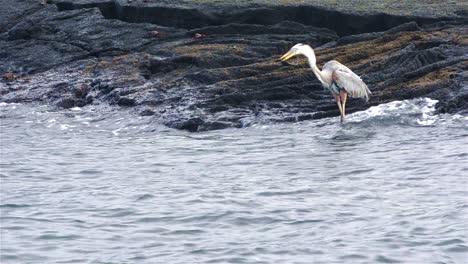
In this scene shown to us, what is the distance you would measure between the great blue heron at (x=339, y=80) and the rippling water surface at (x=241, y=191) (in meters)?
0.33

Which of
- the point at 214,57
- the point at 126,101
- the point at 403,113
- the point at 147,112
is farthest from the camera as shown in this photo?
the point at 214,57

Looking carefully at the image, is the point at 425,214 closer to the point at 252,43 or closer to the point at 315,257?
the point at 315,257

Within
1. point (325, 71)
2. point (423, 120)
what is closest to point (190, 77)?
point (325, 71)

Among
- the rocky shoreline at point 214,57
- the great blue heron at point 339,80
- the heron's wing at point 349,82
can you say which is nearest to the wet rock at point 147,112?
the rocky shoreline at point 214,57

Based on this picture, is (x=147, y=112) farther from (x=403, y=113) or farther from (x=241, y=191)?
(x=241, y=191)

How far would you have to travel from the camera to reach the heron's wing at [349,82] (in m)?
15.1

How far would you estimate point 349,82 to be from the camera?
1512 centimetres

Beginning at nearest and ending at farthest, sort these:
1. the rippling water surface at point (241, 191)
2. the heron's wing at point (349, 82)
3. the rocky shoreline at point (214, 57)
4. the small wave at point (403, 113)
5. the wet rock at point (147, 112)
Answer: the rippling water surface at point (241, 191) < the small wave at point (403, 113) < the heron's wing at point (349, 82) < the rocky shoreline at point (214, 57) < the wet rock at point (147, 112)

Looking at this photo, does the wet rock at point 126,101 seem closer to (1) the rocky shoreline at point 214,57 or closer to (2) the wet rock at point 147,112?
(1) the rocky shoreline at point 214,57

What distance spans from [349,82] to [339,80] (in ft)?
0.51

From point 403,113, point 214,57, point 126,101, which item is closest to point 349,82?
point 403,113

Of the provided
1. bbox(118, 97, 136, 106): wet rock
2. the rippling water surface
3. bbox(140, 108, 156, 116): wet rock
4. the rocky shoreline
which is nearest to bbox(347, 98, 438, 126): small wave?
the rippling water surface

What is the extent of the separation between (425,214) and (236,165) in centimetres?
346

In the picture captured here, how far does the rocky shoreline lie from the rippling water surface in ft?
2.18
